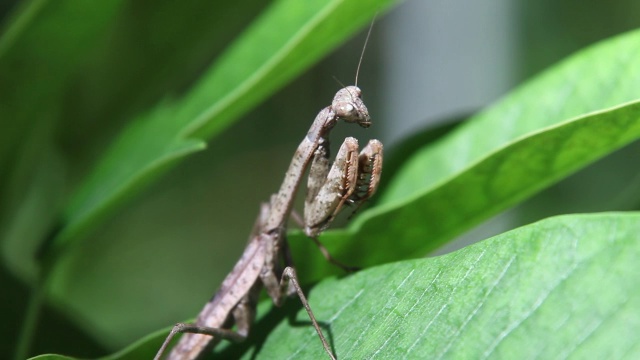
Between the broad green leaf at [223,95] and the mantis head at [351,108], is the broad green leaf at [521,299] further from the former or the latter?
the broad green leaf at [223,95]

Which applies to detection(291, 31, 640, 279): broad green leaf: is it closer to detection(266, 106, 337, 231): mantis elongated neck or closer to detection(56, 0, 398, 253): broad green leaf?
detection(266, 106, 337, 231): mantis elongated neck

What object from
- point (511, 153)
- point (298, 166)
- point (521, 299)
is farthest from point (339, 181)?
point (521, 299)

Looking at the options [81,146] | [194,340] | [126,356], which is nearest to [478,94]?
[81,146]

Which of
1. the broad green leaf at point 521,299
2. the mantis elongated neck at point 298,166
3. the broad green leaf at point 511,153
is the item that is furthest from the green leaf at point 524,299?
the mantis elongated neck at point 298,166

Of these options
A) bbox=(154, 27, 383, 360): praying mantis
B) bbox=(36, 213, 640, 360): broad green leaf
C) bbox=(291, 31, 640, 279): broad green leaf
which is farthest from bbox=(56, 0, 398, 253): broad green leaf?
bbox=(36, 213, 640, 360): broad green leaf

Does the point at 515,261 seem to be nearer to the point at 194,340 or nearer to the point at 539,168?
the point at 539,168
